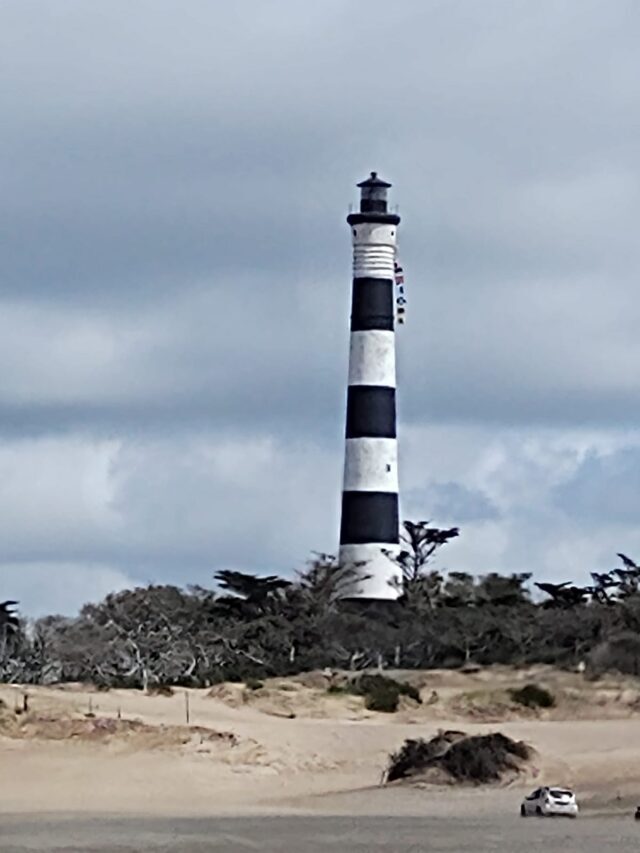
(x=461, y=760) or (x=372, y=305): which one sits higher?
(x=372, y=305)

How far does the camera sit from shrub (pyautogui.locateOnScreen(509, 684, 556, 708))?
195 feet

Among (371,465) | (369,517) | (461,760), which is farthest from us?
(369,517)

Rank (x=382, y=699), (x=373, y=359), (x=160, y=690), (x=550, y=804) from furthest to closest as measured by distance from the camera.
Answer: (x=373, y=359) → (x=382, y=699) → (x=160, y=690) → (x=550, y=804)

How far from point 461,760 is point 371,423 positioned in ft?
72.4

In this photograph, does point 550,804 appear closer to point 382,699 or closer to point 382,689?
point 382,699

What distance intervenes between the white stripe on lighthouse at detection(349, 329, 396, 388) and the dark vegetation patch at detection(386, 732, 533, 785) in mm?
21225

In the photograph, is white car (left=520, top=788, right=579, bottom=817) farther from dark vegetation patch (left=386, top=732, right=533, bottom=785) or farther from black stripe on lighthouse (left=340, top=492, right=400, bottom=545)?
black stripe on lighthouse (left=340, top=492, right=400, bottom=545)

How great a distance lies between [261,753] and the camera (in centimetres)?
4950

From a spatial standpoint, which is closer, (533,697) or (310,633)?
(533,697)

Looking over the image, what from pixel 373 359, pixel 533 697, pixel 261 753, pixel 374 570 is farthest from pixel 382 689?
pixel 373 359

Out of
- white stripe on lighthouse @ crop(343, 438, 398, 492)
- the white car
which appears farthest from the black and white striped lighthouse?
the white car

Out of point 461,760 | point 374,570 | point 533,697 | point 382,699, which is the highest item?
point 374,570

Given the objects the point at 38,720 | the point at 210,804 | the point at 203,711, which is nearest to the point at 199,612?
the point at 203,711

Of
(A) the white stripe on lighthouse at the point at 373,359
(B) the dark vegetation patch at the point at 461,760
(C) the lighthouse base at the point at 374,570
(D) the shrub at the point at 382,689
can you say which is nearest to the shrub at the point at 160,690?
(D) the shrub at the point at 382,689
